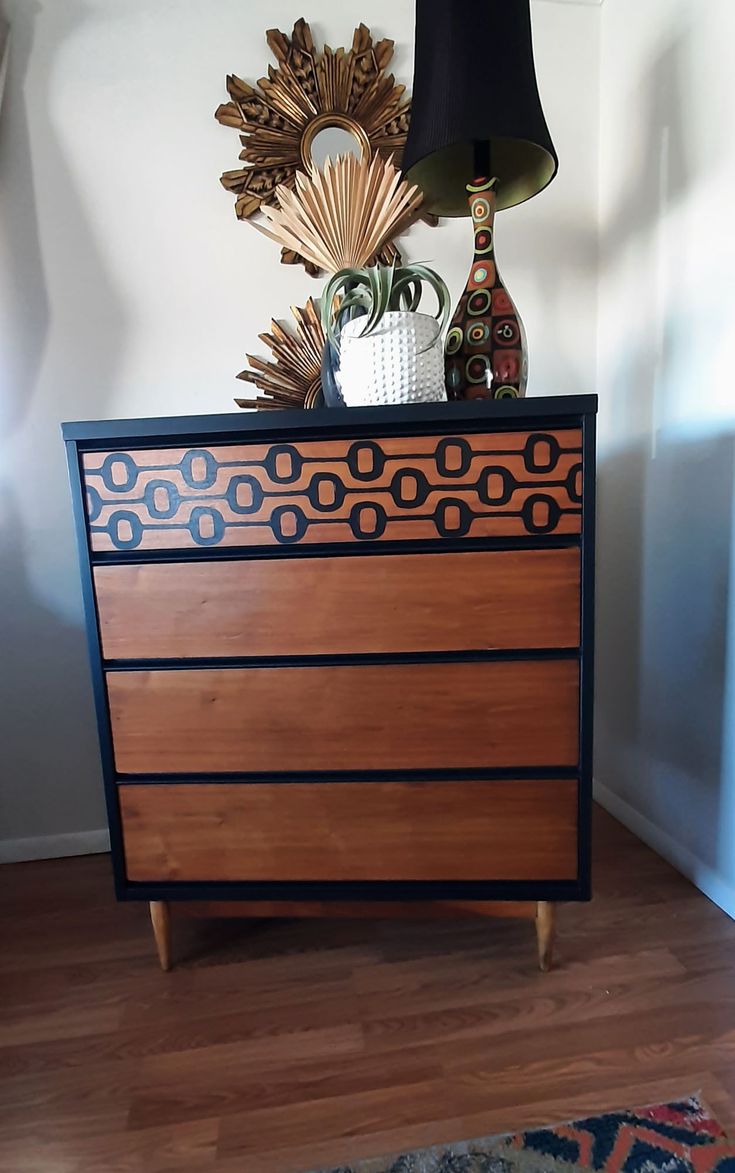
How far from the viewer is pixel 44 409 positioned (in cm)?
140

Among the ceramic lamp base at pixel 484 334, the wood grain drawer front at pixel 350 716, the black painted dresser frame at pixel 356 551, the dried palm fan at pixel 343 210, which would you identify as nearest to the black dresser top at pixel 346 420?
the black painted dresser frame at pixel 356 551

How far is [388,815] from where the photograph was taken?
39.9 inches

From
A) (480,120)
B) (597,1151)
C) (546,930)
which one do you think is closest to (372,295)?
(480,120)

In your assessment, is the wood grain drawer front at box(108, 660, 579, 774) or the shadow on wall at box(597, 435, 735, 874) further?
the shadow on wall at box(597, 435, 735, 874)

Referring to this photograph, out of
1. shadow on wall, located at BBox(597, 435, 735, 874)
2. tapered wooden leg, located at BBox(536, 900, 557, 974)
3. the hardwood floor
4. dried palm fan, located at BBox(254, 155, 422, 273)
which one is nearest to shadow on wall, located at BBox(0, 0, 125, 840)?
the hardwood floor

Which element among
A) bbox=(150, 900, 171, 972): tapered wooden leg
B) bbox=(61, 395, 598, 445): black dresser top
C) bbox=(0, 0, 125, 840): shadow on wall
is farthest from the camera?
bbox=(0, 0, 125, 840): shadow on wall

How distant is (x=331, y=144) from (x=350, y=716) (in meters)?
1.19

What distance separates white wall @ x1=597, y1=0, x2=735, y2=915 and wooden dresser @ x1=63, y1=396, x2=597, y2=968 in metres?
0.42

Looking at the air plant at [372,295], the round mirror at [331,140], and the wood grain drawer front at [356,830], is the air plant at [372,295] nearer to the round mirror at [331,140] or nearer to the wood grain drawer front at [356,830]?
the round mirror at [331,140]

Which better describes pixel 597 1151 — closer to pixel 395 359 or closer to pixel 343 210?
pixel 395 359

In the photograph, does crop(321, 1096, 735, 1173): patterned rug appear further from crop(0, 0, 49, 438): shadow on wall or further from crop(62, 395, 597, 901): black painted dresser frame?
crop(0, 0, 49, 438): shadow on wall

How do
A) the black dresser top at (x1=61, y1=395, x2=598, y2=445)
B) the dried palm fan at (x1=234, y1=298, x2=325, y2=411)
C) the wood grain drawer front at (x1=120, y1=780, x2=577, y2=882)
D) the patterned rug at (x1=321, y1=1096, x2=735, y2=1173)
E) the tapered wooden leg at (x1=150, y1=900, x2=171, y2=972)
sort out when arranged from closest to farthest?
the patterned rug at (x1=321, y1=1096, x2=735, y2=1173) → the black dresser top at (x1=61, y1=395, x2=598, y2=445) → the wood grain drawer front at (x1=120, y1=780, x2=577, y2=882) → the tapered wooden leg at (x1=150, y1=900, x2=171, y2=972) → the dried palm fan at (x1=234, y1=298, x2=325, y2=411)

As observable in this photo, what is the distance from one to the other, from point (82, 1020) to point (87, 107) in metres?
1.68

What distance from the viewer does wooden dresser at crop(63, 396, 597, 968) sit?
3.03ft
